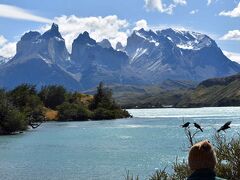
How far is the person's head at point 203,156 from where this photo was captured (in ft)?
25.8

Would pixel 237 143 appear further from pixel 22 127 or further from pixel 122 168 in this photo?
pixel 22 127

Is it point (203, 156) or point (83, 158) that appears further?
point (83, 158)

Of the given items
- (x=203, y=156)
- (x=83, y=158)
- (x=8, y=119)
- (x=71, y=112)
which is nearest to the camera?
(x=203, y=156)

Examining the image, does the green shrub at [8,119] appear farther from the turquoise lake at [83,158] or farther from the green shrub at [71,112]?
the green shrub at [71,112]

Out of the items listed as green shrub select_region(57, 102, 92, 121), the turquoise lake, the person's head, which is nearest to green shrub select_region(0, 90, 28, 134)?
the turquoise lake

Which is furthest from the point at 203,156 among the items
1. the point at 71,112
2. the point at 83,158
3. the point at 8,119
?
the point at 71,112

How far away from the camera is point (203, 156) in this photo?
7859 mm

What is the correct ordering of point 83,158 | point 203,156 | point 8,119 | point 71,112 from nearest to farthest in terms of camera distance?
1. point 203,156
2. point 83,158
3. point 8,119
4. point 71,112

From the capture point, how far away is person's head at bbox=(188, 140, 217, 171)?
7870mm

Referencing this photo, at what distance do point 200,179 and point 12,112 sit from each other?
390ft

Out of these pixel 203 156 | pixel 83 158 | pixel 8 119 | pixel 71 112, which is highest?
pixel 71 112

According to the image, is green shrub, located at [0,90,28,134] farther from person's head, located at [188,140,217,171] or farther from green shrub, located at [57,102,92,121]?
person's head, located at [188,140,217,171]

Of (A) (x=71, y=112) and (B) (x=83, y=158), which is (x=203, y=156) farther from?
(A) (x=71, y=112)

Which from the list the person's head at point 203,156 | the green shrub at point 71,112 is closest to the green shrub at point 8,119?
the green shrub at point 71,112
